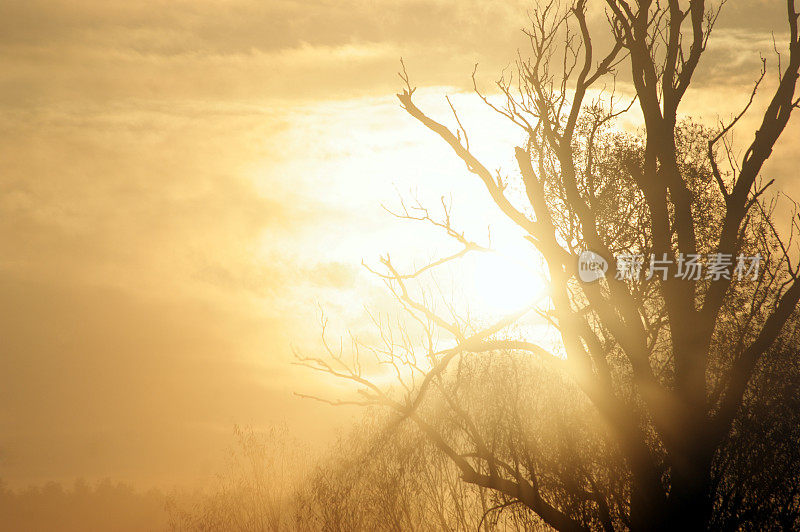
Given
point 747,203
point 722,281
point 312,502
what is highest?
point 747,203

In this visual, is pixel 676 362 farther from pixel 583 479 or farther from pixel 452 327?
pixel 583 479

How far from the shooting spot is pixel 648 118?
8734 mm

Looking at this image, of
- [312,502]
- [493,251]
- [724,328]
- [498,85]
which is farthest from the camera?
[312,502]

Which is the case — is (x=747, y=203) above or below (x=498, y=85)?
below

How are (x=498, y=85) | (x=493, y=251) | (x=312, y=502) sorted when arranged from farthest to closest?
(x=312, y=502), (x=498, y=85), (x=493, y=251)

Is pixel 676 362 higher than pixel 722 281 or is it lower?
lower

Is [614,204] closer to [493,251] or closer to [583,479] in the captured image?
[583,479]

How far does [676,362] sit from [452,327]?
2748 mm

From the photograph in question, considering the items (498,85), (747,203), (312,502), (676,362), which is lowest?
(312,502)

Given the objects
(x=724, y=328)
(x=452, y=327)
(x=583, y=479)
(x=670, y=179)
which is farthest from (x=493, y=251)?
(x=724, y=328)

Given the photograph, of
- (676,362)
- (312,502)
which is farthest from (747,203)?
(312,502)

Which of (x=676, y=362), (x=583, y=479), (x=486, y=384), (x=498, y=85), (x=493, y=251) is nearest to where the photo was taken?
(x=676, y=362)

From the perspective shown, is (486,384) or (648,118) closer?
(648,118)

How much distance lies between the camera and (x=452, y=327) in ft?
30.0
